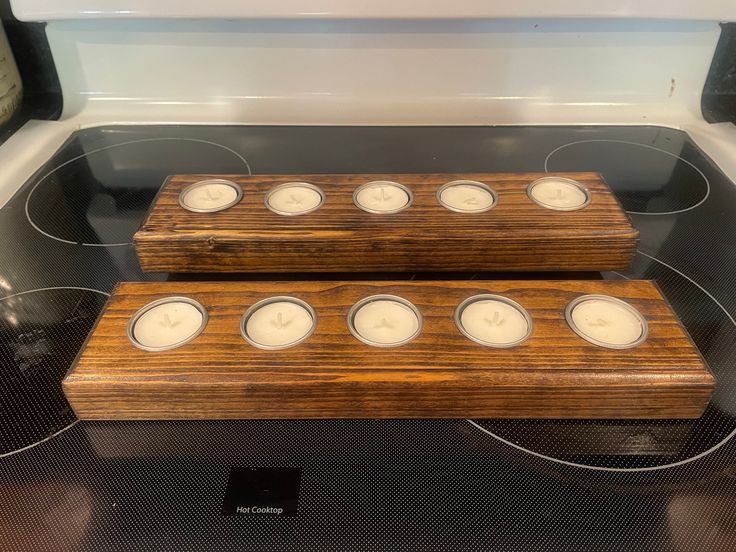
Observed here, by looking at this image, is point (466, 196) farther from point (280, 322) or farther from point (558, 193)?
point (280, 322)

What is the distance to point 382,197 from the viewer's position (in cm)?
58

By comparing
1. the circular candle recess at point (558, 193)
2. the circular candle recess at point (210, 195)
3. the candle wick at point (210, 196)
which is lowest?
the candle wick at point (210, 196)

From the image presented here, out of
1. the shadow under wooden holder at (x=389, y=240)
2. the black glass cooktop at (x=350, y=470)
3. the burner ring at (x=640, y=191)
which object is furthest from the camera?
the burner ring at (x=640, y=191)

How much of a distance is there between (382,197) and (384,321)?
Result: 0.59 ft

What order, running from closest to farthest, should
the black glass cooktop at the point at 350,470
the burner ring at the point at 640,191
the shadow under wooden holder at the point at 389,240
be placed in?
the black glass cooktop at the point at 350,470
the shadow under wooden holder at the point at 389,240
the burner ring at the point at 640,191

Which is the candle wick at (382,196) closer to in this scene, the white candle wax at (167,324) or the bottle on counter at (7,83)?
the white candle wax at (167,324)

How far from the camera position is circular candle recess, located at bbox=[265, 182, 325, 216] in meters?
0.57

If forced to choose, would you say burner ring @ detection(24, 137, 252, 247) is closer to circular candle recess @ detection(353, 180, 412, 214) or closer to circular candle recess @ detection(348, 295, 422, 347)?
circular candle recess @ detection(353, 180, 412, 214)

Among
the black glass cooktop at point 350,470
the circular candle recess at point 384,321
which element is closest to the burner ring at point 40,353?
the black glass cooktop at point 350,470

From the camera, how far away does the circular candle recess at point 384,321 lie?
43cm

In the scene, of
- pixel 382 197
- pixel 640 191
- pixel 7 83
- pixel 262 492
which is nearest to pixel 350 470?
pixel 262 492

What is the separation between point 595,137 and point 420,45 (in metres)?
0.27

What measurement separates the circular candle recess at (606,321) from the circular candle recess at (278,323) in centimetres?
20

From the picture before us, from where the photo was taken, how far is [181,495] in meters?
0.39
